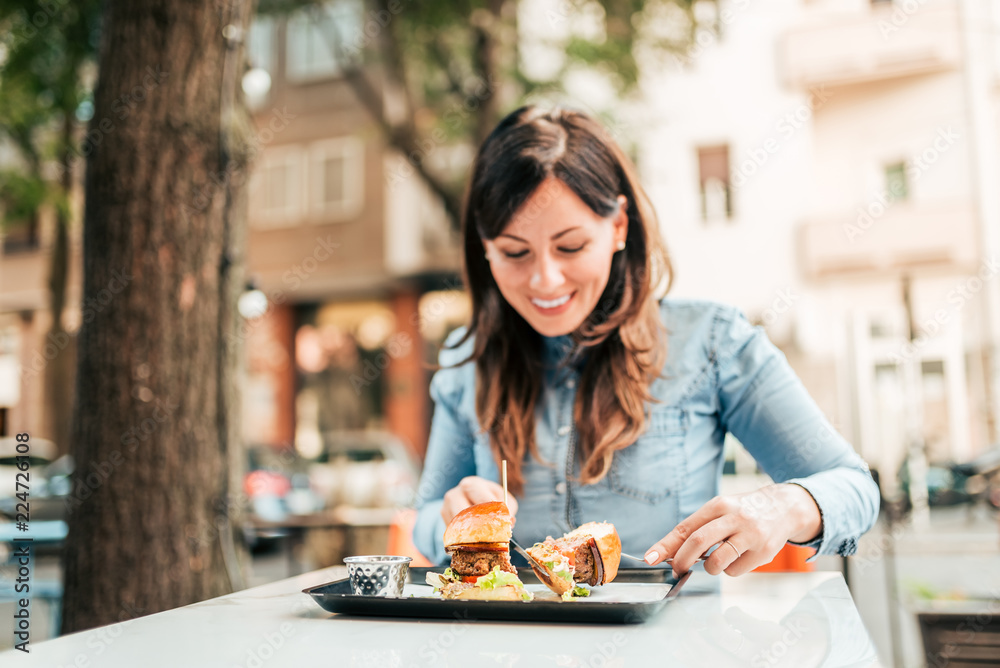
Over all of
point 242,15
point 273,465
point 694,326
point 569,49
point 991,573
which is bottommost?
point 991,573

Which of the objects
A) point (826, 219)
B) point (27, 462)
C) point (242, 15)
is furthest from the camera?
point (826, 219)

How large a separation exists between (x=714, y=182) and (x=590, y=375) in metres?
14.3

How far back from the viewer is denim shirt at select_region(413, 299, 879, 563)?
1953 millimetres

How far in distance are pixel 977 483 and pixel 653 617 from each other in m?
12.7

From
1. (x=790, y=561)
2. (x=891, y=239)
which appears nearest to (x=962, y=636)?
(x=790, y=561)

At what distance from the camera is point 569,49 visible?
9.54 m

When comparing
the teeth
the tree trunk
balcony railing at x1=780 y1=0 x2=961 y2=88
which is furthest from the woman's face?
balcony railing at x1=780 y1=0 x2=961 y2=88

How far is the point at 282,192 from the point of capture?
58.0ft

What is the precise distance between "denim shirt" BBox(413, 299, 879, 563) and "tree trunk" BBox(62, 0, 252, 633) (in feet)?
3.97

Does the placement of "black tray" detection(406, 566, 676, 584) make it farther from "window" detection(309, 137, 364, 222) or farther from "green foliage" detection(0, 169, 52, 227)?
"window" detection(309, 137, 364, 222)

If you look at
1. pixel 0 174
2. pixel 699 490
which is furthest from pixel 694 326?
pixel 0 174

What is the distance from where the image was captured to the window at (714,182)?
50.9ft

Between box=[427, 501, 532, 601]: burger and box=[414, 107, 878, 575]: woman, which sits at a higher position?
box=[414, 107, 878, 575]: woman

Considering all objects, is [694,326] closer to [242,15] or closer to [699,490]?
[699,490]
